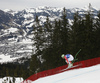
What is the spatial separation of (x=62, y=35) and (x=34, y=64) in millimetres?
18644

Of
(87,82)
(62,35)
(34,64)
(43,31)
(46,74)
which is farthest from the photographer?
(34,64)

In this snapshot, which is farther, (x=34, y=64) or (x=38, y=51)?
(x=34, y=64)

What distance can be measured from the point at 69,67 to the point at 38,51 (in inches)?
763

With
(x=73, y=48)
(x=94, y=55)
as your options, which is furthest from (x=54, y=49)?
(x=94, y=55)

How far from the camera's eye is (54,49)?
3081cm

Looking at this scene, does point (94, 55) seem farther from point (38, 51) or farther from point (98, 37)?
point (38, 51)

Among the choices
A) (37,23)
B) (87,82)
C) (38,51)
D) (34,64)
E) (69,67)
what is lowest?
(34,64)

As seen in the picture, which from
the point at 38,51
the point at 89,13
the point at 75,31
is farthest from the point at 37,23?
the point at 89,13

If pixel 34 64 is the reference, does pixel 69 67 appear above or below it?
above

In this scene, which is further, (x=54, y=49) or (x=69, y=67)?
(x=54, y=49)

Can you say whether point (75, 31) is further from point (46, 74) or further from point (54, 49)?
point (46, 74)

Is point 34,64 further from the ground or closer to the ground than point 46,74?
closer to the ground

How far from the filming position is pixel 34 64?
146ft

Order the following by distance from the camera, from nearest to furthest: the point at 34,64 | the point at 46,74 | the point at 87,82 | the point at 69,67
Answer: the point at 87,82 < the point at 69,67 < the point at 46,74 < the point at 34,64
